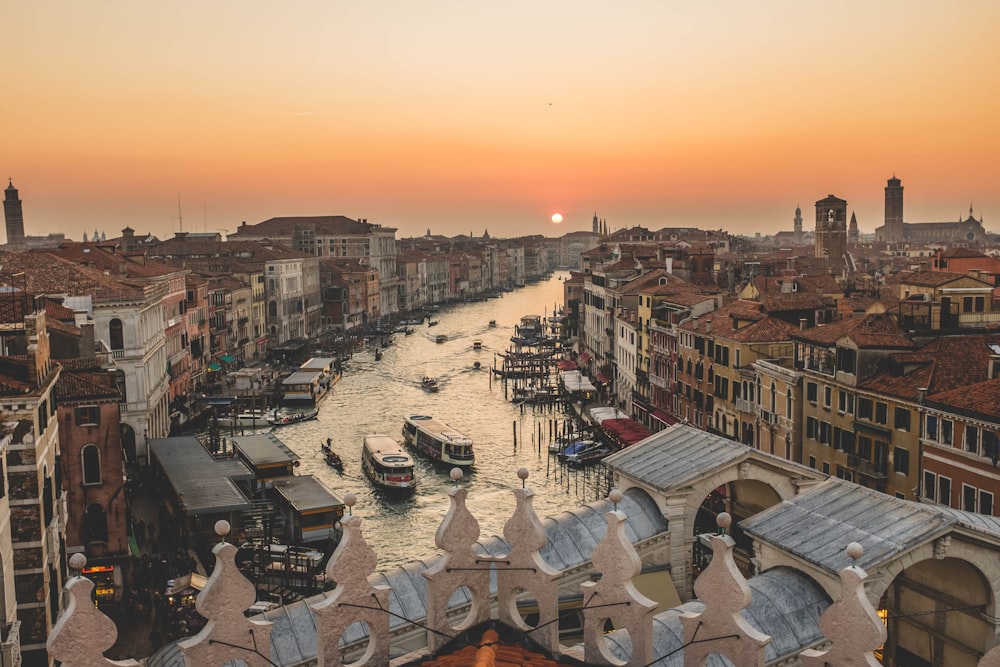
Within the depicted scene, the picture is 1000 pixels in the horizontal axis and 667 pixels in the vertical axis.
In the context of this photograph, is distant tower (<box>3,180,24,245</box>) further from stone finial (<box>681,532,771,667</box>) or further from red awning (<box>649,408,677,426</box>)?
stone finial (<box>681,532,771,667</box>)

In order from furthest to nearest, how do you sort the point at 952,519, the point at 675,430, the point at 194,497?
the point at 194,497, the point at 675,430, the point at 952,519

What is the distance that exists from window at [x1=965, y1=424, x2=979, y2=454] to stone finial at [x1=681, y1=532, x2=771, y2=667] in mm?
11988

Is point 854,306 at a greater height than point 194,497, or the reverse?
point 854,306

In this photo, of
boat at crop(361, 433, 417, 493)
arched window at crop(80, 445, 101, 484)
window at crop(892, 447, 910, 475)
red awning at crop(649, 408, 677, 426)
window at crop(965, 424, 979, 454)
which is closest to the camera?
window at crop(965, 424, 979, 454)

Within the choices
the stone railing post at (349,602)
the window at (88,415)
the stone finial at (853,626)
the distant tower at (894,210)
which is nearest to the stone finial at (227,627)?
the stone railing post at (349,602)

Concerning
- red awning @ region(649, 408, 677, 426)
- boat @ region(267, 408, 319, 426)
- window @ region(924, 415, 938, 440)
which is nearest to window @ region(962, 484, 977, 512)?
window @ region(924, 415, 938, 440)

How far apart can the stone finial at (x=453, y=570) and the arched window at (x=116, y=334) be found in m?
22.7

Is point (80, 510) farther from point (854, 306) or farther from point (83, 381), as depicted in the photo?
point (854, 306)

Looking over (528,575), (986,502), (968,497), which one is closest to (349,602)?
(528,575)

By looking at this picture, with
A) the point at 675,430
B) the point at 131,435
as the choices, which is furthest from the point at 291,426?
the point at 675,430

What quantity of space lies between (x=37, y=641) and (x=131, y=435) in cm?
1493

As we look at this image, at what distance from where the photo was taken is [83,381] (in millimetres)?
16250

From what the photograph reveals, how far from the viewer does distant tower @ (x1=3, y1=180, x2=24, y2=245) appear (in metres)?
106

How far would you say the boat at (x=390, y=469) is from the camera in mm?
23844
